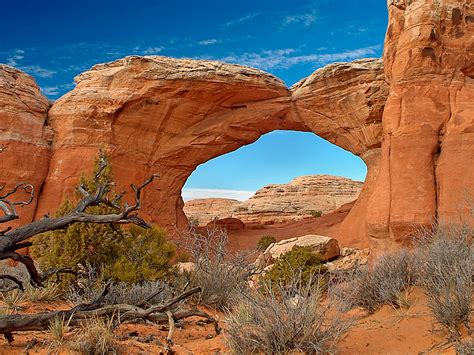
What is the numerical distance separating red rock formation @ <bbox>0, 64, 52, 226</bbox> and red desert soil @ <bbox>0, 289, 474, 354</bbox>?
14.8m

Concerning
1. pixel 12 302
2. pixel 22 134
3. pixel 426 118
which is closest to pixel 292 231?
pixel 426 118

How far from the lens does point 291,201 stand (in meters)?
39.6

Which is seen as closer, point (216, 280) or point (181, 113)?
point (216, 280)

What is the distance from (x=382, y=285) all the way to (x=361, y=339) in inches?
82.5

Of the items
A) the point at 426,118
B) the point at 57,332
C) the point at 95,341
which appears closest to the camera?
the point at 95,341

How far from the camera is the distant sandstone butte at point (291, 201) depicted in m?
36.3

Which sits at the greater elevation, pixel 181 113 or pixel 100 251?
pixel 181 113

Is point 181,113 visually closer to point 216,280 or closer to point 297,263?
point 297,263

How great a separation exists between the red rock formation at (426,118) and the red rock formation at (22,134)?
14.8 metres

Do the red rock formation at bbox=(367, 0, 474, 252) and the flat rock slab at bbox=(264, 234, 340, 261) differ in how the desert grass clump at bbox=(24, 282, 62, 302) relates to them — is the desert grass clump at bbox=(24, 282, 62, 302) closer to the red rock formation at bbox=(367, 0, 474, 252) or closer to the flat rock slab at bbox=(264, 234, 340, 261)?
the flat rock slab at bbox=(264, 234, 340, 261)

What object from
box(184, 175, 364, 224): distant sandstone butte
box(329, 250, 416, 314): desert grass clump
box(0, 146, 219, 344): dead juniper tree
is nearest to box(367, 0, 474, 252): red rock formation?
box(329, 250, 416, 314): desert grass clump

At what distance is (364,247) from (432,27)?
8696 mm

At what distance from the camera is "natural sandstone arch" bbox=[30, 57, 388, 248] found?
65.2 feet

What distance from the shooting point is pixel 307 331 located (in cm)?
409
